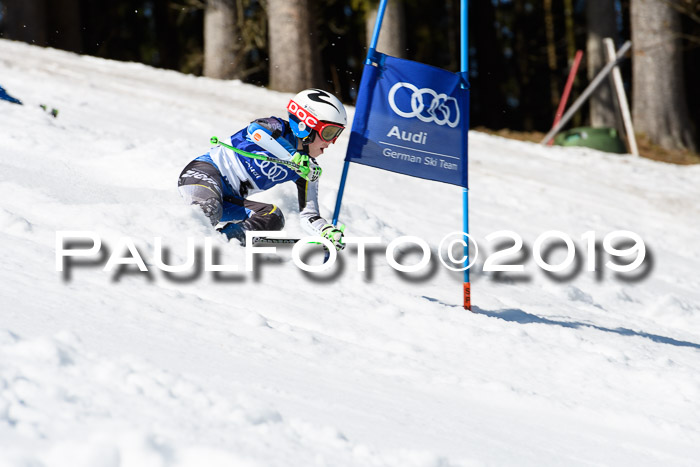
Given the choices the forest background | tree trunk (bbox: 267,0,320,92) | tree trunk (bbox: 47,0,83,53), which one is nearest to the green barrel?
the forest background

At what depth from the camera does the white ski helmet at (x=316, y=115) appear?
5.61 metres

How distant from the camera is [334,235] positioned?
5336mm

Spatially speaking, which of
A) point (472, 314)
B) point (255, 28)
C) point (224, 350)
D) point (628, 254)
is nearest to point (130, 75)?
point (255, 28)

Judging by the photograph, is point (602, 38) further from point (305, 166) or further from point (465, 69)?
point (305, 166)

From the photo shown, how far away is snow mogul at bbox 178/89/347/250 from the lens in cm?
560

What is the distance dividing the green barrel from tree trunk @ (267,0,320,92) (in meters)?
4.80

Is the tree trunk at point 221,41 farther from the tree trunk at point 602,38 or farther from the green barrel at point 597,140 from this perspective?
the tree trunk at point 602,38

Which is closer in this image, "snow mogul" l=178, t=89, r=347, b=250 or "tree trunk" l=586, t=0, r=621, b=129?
"snow mogul" l=178, t=89, r=347, b=250

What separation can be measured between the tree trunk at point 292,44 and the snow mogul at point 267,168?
9888 millimetres

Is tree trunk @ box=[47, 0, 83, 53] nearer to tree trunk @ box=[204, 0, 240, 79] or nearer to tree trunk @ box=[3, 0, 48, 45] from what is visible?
tree trunk @ box=[3, 0, 48, 45]

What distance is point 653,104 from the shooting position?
16.1 m

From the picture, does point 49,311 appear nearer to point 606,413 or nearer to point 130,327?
point 130,327

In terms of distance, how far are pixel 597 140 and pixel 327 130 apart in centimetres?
945

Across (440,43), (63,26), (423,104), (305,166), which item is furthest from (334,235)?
(440,43)
